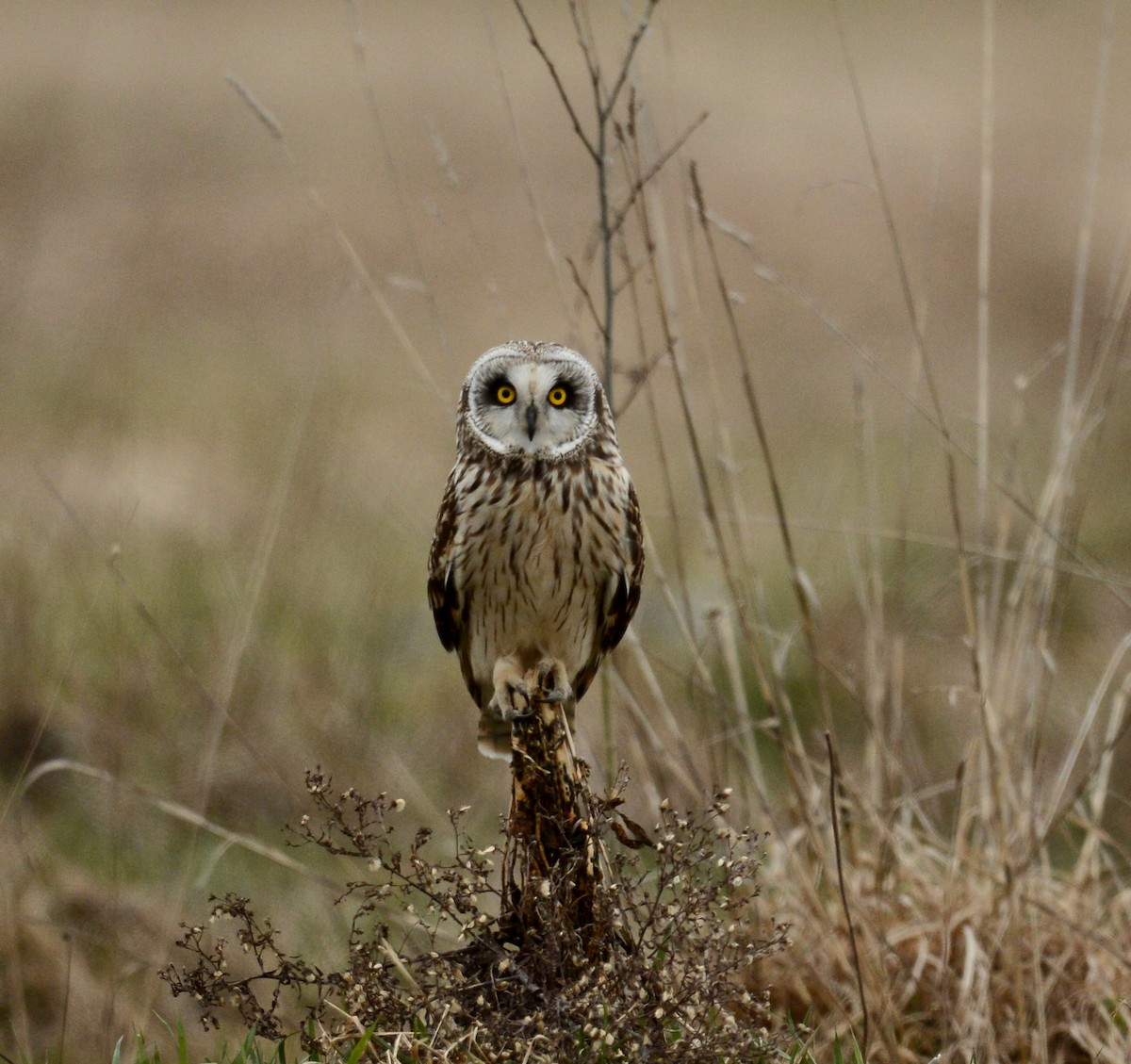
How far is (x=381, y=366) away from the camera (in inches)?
372

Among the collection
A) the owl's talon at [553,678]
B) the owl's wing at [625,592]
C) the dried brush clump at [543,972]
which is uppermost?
the owl's wing at [625,592]


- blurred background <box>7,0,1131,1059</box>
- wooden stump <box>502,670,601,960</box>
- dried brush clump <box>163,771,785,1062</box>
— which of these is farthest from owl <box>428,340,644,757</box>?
dried brush clump <box>163,771,785,1062</box>

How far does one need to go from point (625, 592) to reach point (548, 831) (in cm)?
59

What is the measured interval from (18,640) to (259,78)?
8.86 metres

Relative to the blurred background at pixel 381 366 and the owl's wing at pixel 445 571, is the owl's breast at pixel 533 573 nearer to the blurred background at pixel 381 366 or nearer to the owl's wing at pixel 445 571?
the owl's wing at pixel 445 571

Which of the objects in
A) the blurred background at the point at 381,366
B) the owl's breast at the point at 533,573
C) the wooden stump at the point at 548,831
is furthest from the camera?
the blurred background at the point at 381,366

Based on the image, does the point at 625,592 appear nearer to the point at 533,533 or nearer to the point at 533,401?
the point at 533,533

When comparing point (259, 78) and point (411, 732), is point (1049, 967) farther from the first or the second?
point (259, 78)

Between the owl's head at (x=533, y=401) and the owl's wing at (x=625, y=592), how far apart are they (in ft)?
0.66

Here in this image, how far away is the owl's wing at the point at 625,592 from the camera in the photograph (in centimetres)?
259

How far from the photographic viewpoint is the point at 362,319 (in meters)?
9.78

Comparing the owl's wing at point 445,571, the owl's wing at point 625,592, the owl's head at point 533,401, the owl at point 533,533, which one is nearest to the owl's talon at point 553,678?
the owl at point 533,533

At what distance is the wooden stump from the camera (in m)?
2.03

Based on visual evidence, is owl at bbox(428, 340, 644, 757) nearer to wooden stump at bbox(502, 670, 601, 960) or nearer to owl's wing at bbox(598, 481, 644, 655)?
owl's wing at bbox(598, 481, 644, 655)
